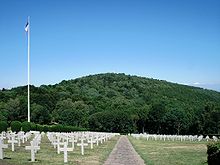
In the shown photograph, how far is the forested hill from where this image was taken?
297 feet

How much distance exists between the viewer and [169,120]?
9350cm

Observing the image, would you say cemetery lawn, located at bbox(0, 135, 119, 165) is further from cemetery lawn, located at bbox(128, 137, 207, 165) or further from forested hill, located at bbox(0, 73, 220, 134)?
forested hill, located at bbox(0, 73, 220, 134)

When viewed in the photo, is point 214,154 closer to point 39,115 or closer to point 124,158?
point 124,158

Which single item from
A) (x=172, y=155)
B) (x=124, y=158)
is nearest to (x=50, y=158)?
(x=124, y=158)

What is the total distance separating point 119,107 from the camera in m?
112

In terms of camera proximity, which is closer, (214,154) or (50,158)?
(214,154)

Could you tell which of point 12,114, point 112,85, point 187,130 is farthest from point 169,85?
point 12,114

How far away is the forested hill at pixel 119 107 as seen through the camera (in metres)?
90.4

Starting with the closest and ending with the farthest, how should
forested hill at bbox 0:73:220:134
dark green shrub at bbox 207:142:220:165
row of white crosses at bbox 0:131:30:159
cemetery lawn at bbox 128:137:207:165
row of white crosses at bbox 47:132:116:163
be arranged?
1. dark green shrub at bbox 207:142:220:165
2. row of white crosses at bbox 0:131:30:159
3. row of white crosses at bbox 47:132:116:163
4. cemetery lawn at bbox 128:137:207:165
5. forested hill at bbox 0:73:220:134

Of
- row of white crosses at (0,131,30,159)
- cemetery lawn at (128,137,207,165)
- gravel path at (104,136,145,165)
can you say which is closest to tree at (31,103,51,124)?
row of white crosses at (0,131,30,159)

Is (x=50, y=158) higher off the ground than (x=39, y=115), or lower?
lower

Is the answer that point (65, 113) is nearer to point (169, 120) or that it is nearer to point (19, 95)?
point (19, 95)

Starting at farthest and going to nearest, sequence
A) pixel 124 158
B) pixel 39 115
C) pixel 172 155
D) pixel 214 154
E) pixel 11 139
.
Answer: pixel 39 115, pixel 11 139, pixel 172 155, pixel 124 158, pixel 214 154

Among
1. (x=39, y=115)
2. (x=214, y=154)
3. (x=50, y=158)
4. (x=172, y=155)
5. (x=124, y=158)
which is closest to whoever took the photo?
(x=214, y=154)
